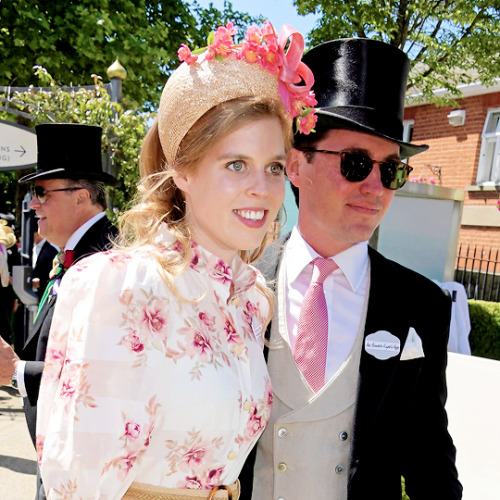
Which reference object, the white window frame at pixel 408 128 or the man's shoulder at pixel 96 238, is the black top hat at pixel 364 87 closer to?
the man's shoulder at pixel 96 238

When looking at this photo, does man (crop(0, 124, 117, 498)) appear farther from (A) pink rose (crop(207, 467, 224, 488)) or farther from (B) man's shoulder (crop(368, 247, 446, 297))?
(A) pink rose (crop(207, 467, 224, 488))

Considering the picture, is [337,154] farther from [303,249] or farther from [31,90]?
[31,90]

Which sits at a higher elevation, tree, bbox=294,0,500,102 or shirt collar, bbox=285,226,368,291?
tree, bbox=294,0,500,102

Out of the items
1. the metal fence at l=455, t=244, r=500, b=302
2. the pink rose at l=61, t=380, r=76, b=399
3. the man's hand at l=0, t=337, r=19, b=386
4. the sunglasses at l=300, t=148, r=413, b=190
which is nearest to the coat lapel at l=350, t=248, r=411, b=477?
the sunglasses at l=300, t=148, r=413, b=190

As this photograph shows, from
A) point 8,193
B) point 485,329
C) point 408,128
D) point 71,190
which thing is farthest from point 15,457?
point 8,193

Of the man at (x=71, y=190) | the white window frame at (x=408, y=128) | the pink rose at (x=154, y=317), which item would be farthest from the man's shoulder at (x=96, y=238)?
the white window frame at (x=408, y=128)

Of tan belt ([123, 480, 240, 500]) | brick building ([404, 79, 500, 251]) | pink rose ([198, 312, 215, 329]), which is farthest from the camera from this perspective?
brick building ([404, 79, 500, 251])

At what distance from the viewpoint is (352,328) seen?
1856mm

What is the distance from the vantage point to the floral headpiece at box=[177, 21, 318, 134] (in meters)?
1.31

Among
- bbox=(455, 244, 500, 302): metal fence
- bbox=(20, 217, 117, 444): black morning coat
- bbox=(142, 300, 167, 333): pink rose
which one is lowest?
bbox=(455, 244, 500, 302): metal fence

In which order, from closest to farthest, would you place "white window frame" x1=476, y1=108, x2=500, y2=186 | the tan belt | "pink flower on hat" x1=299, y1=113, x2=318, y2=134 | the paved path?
the tan belt
"pink flower on hat" x1=299, y1=113, x2=318, y2=134
the paved path
"white window frame" x1=476, y1=108, x2=500, y2=186

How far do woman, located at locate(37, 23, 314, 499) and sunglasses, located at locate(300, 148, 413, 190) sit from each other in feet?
1.79

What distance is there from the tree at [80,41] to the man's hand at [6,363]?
7.36 m

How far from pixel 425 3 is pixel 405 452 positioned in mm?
6931
